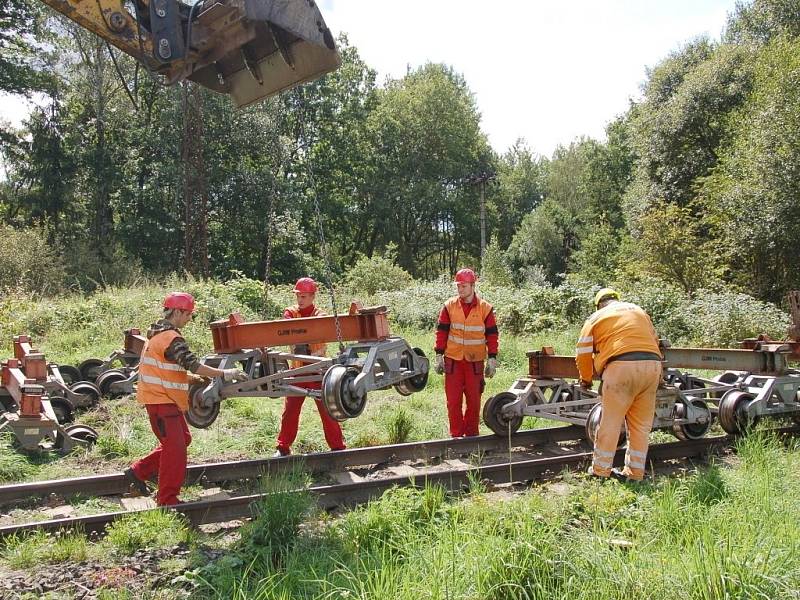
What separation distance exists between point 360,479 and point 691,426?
12.6ft

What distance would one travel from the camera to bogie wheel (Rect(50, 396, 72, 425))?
8.41 metres

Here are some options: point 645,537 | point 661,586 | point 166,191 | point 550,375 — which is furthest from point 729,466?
point 166,191

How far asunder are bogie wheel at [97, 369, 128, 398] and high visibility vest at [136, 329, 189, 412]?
497 cm

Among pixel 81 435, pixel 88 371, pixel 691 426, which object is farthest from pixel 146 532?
pixel 88 371

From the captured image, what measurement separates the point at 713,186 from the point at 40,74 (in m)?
30.0

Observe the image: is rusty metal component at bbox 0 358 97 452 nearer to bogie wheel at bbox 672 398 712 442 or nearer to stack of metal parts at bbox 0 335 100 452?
stack of metal parts at bbox 0 335 100 452

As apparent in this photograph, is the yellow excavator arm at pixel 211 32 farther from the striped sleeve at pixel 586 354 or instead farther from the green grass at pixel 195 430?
the green grass at pixel 195 430

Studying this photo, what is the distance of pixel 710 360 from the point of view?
8023 millimetres

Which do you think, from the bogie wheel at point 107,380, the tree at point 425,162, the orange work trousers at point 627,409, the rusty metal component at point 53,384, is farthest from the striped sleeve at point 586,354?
the tree at point 425,162

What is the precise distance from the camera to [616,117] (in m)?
54.1

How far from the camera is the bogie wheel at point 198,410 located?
688 centimetres

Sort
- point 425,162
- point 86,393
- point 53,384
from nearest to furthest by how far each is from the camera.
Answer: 1. point 53,384
2. point 86,393
3. point 425,162

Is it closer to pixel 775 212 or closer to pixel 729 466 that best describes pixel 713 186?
pixel 775 212

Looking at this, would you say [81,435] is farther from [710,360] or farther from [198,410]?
[710,360]
